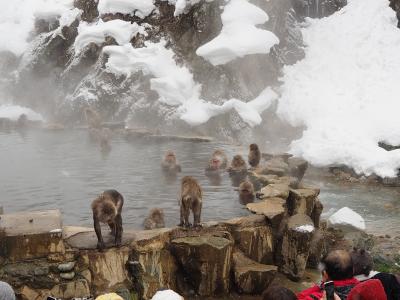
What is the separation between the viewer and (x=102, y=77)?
66.0 feet

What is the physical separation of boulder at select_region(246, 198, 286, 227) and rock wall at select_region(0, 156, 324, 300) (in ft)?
0.05

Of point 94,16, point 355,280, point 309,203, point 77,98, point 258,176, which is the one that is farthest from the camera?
point 94,16

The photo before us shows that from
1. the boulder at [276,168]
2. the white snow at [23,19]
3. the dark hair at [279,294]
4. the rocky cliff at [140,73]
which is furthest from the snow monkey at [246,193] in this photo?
the white snow at [23,19]

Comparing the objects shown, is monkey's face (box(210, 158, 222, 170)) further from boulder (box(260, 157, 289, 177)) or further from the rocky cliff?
the rocky cliff

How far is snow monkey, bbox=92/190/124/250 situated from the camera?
6027 millimetres

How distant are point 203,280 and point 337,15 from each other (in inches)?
779

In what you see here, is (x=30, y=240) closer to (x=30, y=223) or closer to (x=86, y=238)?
(x=30, y=223)

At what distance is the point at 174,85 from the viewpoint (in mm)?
19062

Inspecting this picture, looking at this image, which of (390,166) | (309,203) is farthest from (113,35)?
(309,203)

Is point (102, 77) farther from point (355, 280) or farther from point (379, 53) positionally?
point (355, 280)

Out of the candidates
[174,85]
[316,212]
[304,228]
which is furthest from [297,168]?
[174,85]

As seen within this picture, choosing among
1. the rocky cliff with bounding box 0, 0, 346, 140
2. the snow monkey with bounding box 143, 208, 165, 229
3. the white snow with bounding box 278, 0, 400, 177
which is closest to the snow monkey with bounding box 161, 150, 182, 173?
the snow monkey with bounding box 143, 208, 165, 229

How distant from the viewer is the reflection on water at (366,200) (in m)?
10.2

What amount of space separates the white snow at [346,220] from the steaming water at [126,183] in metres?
0.35
